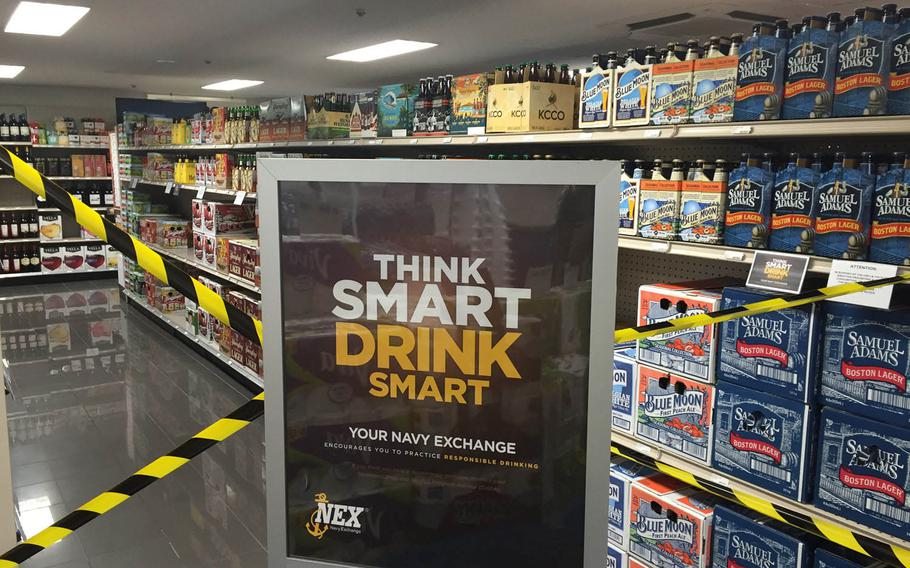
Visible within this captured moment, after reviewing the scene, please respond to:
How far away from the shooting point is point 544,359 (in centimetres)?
104

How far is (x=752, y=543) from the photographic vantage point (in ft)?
8.46

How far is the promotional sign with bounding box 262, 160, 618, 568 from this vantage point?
1.03m

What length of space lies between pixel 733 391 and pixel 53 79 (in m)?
11.8

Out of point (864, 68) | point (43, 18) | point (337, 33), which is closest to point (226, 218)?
point (337, 33)

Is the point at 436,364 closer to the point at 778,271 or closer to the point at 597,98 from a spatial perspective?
the point at 778,271

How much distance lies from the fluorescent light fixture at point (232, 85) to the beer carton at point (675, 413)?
30.9 feet

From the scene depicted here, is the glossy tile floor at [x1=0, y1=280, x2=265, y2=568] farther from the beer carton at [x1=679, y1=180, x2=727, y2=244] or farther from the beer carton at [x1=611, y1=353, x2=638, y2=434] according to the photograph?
the beer carton at [x1=679, y1=180, x2=727, y2=244]

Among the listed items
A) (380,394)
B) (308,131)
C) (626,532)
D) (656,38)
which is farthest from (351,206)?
(656,38)

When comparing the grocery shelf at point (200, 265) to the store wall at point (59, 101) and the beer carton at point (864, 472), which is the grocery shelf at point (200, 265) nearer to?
the beer carton at point (864, 472)

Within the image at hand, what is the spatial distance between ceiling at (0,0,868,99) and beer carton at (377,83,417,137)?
3.40 feet

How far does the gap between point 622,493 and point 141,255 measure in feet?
7.56

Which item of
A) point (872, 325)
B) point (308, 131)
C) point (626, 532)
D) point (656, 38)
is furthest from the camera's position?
point (656, 38)

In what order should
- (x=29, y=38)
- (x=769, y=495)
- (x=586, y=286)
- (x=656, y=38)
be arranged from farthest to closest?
1. (x=29, y=38)
2. (x=656, y=38)
3. (x=769, y=495)
4. (x=586, y=286)

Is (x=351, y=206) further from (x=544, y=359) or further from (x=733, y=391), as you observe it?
(x=733, y=391)
